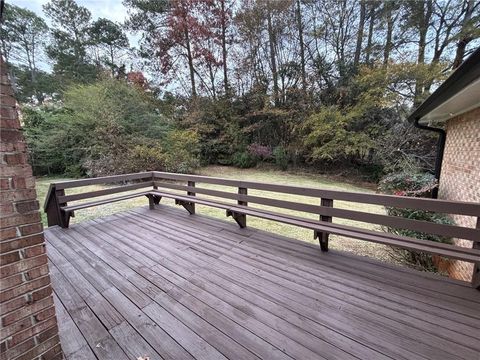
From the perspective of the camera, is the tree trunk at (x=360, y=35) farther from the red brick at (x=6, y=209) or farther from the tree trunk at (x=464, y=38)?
the red brick at (x=6, y=209)

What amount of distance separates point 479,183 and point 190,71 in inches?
517

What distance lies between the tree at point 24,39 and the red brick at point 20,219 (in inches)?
657

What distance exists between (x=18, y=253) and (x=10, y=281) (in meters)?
0.13

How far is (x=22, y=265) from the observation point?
1.12m

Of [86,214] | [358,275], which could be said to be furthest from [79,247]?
[358,275]

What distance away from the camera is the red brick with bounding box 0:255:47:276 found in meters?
1.06

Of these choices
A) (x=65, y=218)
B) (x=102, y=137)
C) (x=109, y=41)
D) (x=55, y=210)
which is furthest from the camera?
(x=109, y=41)

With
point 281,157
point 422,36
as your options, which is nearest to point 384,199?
point 281,157

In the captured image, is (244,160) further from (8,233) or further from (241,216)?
(8,233)

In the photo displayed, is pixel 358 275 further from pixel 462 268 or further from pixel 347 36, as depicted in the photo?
pixel 347 36

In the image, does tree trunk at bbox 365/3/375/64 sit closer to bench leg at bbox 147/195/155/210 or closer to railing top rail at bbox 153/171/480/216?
railing top rail at bbox 153/171/480/216

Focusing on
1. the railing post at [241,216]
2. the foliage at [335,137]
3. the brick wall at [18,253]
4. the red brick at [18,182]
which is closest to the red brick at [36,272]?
the brick wall at [18,253]

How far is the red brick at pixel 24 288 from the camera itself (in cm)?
107

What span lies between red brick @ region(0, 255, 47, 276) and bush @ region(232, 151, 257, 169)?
11.7 meters
